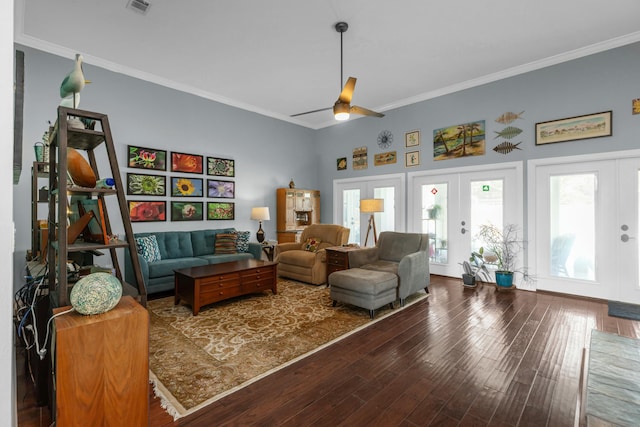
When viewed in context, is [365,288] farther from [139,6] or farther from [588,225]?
[139,6]

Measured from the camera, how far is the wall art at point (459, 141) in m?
5.14

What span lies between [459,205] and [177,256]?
495 centimetres

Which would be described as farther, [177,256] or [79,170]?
[177,256]

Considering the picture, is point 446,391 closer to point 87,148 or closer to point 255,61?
point 87,148

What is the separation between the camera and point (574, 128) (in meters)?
4.26

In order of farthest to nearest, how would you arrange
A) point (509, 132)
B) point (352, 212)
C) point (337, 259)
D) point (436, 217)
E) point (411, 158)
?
point (352, 212) → point (411, 158) → point (436, 217) → point (509, 132) → point (337, 259)

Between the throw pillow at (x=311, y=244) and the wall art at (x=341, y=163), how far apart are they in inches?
93.3

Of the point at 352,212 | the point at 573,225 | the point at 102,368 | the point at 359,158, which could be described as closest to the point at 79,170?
the point at 102,368

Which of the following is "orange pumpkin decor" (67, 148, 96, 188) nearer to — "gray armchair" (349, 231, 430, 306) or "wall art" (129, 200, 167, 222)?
"gray armchair" (349, 231, 430, 306)

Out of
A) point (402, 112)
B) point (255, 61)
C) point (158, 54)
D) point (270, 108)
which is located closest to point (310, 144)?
point (270, 108)

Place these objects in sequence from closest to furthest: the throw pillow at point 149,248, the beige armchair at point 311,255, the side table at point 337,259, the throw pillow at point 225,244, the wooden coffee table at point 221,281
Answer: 1. the wooden coffee table at point 221,281
2. the throw pillow at point 149,248
3. the side table at point 337,259
4. the beige armchair at point 311,255
5. the throw pillow at point 225,244

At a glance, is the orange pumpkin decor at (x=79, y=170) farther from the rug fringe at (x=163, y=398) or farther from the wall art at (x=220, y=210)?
the wall art at (x=220, y=210)

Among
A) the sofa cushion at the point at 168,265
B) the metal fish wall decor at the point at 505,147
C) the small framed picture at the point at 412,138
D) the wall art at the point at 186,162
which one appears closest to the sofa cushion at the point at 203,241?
the sofa cushion at the point at 168,265

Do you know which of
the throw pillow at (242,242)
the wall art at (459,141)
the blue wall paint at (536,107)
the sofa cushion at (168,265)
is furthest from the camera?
the throw pillow at (242,242)
